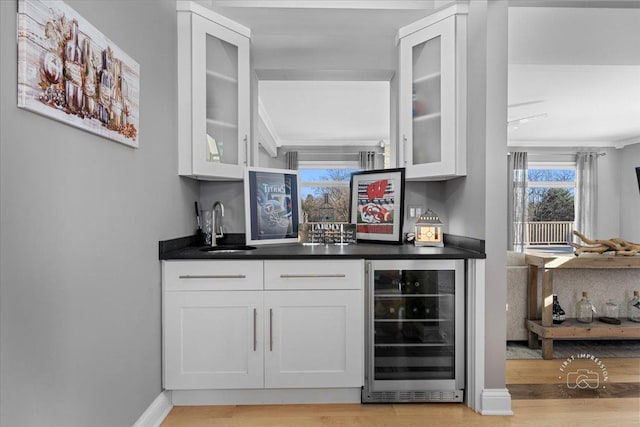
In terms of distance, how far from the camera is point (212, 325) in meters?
2.17

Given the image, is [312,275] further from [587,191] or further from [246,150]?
[587,191]

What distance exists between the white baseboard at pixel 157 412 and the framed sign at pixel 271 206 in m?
1.04

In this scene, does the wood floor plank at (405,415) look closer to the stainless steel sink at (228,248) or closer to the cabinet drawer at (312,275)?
the cabinet drawer at (312,275)

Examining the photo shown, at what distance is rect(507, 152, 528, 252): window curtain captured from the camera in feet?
27.4

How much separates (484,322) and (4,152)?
2.33 meters

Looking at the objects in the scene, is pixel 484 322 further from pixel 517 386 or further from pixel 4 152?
pixel 4 152

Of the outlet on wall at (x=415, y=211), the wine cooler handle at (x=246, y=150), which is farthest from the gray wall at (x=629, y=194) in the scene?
the wine cooler handle at (x=246, y=150)

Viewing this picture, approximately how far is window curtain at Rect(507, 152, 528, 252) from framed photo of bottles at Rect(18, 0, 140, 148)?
833cm

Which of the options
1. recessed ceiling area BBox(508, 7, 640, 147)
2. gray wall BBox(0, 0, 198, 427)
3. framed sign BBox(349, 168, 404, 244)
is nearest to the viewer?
gray wall BBox(0, 0, 198, 427)

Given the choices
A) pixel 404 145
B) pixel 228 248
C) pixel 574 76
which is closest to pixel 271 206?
pixel 228 248

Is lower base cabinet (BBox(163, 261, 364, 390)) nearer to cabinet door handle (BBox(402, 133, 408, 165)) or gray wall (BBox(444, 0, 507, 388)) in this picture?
gray wall (BBox(444, 0, 507, 388))

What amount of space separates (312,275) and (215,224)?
94 cm

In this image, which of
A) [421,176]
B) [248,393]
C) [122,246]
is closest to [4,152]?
[122,246]

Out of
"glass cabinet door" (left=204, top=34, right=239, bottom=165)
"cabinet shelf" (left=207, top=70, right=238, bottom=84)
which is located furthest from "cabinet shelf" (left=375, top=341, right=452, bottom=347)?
"cabinet shelf" (left=207, top=70, right=238, bottom=84)
